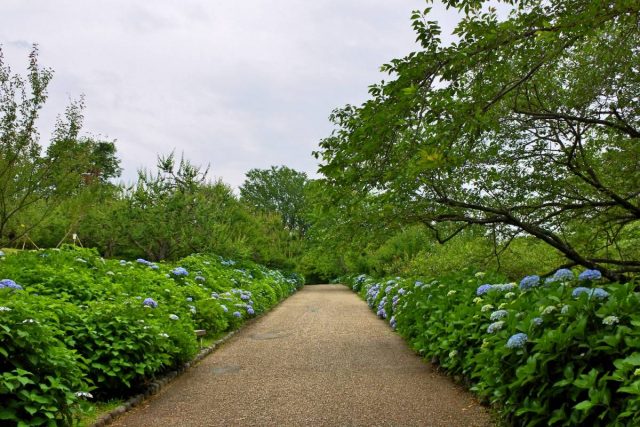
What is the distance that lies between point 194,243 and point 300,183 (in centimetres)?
4385

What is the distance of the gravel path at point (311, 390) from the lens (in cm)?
446

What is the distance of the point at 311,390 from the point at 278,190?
53734mm

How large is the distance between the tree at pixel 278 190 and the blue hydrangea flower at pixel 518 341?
52.4 meters

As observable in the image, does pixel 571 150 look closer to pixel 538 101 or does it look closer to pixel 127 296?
pixel 538 101

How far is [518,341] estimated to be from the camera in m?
3.49

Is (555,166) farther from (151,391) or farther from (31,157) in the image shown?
(31,157)

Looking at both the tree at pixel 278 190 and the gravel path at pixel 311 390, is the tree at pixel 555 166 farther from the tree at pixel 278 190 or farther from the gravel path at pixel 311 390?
the tree at pixel 278 190

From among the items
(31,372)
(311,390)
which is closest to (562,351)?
(311,390)

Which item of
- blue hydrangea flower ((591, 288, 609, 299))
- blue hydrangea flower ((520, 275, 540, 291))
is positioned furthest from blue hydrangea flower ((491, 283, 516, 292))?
blue hydrangea flower ((591, 288, 609, 299))

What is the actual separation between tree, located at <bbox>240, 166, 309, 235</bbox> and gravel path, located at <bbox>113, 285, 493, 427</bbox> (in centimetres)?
4801

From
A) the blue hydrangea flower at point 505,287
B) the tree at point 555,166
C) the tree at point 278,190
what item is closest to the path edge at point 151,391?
the tree at point 555,166

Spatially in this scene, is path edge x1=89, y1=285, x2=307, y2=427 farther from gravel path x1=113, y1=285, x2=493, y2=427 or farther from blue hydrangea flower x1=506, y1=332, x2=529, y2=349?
blue hydrangea flower x1=506, y1=332, x2=529, y2=349

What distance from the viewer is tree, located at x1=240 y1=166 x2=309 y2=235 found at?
57.0 meters

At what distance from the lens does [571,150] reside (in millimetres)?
7535
